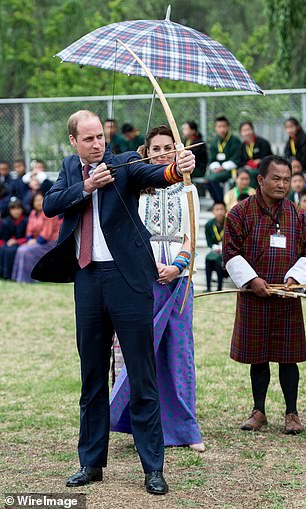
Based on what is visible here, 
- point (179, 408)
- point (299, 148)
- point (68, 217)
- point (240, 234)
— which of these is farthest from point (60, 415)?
point (299, 148)

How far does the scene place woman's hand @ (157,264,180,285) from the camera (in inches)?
224

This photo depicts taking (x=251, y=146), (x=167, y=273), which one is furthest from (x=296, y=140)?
(x=167, y=273)

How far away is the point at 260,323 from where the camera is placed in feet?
20.5

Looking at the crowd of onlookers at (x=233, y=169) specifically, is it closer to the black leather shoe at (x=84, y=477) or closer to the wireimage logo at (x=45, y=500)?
the black leather shoe at (x=84, y=477)

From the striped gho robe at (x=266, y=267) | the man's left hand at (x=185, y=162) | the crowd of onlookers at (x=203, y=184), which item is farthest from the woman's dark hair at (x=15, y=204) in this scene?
the man's left hand at (x=185, y=162)

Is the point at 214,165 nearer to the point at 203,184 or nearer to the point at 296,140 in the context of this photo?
the point at 203,184

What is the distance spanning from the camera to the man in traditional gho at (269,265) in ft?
20.2

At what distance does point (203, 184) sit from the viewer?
14.5m

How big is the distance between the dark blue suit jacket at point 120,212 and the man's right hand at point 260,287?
3.94 feet

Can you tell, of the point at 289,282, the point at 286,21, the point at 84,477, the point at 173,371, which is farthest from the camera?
the point at 286,21

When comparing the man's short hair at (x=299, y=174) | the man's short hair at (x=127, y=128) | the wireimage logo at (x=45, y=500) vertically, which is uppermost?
the man's short hair at (x=127, y=128)

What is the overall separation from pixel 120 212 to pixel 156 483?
1.40 meters

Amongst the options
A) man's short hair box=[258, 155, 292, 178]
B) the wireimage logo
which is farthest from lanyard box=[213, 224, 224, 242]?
the wireimage logo

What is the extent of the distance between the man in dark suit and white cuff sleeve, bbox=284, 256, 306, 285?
1.35 meters
